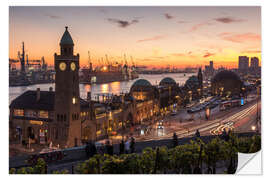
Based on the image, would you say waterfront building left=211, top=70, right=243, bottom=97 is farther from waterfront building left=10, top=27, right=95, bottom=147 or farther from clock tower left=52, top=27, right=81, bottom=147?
clock tower left=52, top=27, right=81, bottom=147

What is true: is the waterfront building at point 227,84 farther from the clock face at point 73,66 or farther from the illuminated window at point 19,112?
the illuminated window at point 19,112

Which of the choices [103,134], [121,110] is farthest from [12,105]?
[121,110]

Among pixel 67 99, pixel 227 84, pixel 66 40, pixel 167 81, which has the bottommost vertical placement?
→ pixel 67 99

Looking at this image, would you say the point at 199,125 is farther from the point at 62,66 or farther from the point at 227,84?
the point at 227,84

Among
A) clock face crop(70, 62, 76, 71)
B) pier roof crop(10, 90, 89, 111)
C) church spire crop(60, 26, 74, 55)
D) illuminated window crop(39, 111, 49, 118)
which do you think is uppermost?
church spire crop(60, 26, 74, 55)

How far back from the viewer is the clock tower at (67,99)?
22719 mm

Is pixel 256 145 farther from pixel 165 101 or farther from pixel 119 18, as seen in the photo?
pixel 165 101

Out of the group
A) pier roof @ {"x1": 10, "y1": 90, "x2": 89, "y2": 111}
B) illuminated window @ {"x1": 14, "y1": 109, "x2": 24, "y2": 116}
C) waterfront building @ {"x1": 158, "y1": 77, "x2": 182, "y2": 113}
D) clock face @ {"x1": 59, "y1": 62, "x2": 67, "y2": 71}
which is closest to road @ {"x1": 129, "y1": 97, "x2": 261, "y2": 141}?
waterfront building @ {"x1": 158, "y1": 77, "x2": 182, "y2": 113}

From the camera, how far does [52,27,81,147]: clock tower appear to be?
2272cm

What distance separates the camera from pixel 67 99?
24.0 m

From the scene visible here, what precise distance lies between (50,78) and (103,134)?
7817 mm
